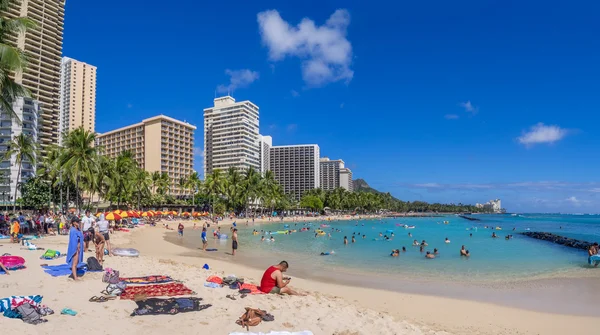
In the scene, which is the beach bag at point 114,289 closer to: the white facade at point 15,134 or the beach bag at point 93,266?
the beach bag at point 93,266

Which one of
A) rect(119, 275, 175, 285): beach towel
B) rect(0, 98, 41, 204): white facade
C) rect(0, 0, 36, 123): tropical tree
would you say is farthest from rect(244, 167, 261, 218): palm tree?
rect(119, 275, 175, 285): beach towel

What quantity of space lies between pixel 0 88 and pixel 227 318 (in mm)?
13478

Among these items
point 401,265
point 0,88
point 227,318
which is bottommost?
point 401,265

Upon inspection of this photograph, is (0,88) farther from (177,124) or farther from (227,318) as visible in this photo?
(177,124)

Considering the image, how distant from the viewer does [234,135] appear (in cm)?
12362

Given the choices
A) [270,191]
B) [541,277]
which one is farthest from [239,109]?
[541,277]

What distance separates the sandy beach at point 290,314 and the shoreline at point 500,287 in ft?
2.86

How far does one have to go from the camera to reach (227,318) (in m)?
7.17

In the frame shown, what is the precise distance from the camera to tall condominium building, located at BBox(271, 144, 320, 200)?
175000 millimetres

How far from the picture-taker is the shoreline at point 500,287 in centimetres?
1149

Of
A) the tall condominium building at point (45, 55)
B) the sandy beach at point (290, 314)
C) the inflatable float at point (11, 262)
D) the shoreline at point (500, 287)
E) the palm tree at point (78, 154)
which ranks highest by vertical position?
the tall condominium building at point (45, 55)

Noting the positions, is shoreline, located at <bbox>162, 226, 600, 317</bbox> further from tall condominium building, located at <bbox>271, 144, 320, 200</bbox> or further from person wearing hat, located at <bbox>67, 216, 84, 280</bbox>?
tall condominium building, located at <bbox>271, 144, 320, 200</bbox>

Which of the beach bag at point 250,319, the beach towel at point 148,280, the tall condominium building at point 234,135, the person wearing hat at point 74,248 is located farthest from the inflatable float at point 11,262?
the tall condominium building at point 234,135

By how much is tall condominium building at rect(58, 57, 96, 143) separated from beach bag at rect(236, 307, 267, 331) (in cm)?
13950
